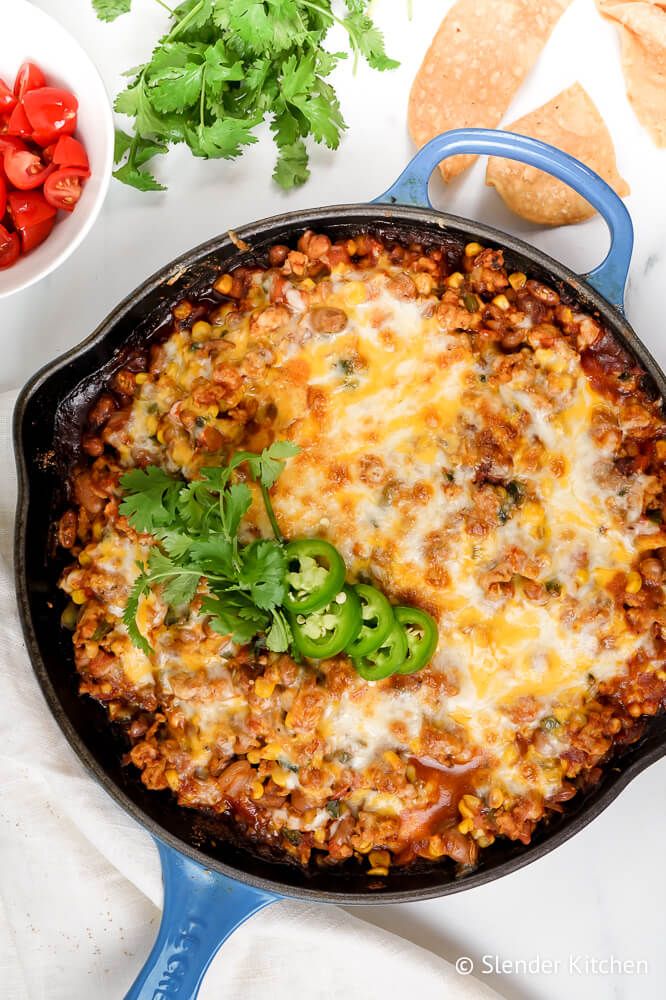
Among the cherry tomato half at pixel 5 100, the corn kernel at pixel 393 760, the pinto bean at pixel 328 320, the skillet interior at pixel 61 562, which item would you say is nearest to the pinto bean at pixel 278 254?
the skillet interior at pixel 61 562

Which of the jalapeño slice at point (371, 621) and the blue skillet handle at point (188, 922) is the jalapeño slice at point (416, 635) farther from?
the blue skillet handle at point (188, 922)

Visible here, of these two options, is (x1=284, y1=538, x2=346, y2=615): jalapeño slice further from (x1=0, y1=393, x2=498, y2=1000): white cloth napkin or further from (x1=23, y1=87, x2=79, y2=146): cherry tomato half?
(x1=23, y1=87, x2=79, y2=146): cherry tomato half

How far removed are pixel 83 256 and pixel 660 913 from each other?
3.76 m

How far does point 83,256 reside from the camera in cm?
365

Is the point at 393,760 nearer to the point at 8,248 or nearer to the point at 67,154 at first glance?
the point at 8,248

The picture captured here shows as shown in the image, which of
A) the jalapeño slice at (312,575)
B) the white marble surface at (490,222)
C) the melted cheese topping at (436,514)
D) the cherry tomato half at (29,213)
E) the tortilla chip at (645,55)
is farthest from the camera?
the white marble surface at (490,222)

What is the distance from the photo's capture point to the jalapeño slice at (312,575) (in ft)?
9.14

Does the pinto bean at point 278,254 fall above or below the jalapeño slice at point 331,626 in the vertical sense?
above

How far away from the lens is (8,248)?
327 centimetres

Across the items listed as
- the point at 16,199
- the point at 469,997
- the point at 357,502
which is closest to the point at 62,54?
the point at 16,199

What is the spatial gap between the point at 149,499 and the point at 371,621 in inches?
33.2

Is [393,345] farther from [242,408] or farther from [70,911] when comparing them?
[70,911]

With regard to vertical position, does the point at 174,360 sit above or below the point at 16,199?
below

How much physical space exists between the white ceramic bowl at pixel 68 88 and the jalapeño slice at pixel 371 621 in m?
1.67
